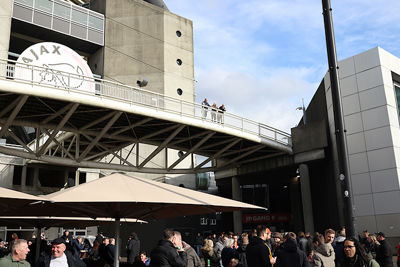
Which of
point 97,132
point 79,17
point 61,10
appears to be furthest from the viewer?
point 79,17

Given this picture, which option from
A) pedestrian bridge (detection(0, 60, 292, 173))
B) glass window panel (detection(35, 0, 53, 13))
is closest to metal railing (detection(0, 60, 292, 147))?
pedestrian bridge (detection(0, 60, 292, 173))

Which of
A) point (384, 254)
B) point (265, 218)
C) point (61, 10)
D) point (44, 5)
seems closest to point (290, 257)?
point (384, 254)

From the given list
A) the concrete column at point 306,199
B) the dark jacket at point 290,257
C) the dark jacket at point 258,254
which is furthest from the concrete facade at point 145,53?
the dark jacket at point 290,257

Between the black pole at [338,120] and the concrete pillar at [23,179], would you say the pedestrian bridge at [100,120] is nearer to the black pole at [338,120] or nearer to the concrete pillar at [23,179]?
the concrete pillar at [23,179]

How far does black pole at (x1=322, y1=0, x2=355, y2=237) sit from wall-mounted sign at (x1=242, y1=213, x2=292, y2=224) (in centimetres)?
2556

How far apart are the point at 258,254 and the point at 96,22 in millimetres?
38381

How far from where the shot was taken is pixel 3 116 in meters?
22.5

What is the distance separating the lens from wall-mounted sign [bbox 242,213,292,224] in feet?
123

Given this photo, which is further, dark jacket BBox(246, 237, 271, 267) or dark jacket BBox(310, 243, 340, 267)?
dark jacket BBox(310, 243, 340, 267)

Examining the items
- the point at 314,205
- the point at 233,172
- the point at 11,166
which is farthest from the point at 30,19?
the point at 314,205

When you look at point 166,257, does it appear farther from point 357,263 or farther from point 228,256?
point 228,256

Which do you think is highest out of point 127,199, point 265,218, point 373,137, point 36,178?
point 373,137

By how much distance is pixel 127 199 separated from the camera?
268 inches

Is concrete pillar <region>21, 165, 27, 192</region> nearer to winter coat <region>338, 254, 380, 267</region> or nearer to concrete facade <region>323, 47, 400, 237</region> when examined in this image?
concrete facade <region>323, 47, 400, 237</region>
